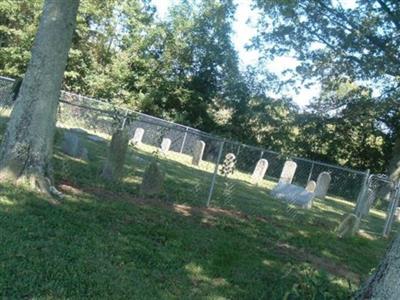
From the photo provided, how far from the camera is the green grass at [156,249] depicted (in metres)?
5.16

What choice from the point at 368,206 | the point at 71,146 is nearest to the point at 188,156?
the point at 368,206

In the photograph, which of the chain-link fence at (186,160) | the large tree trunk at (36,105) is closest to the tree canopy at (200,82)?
the chain-link fence at (186,160)

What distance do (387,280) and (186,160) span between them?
20.6 meters

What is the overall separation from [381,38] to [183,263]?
1904 centimetres

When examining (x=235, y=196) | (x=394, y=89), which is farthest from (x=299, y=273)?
(x=394, y=89)

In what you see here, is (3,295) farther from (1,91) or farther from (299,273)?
(1,91)

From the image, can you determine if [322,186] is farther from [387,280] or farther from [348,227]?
[387,280]

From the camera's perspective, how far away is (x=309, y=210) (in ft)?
51.6

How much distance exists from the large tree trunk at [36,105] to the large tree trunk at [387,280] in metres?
5.52

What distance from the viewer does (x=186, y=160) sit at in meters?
24.5

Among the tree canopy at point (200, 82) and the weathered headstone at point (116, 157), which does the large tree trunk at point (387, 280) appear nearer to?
the weathered headstone at point (116, 157)

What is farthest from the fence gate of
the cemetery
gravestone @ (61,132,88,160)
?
gravestone @ (61,132,88,160)

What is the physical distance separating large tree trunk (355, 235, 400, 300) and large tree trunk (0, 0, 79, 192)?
18.1 feet

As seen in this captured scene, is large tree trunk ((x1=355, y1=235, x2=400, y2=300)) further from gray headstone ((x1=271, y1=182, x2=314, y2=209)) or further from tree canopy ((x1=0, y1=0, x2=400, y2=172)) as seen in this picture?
tree canopy ((x1=0, y1=0, x2=400, y2=172))
